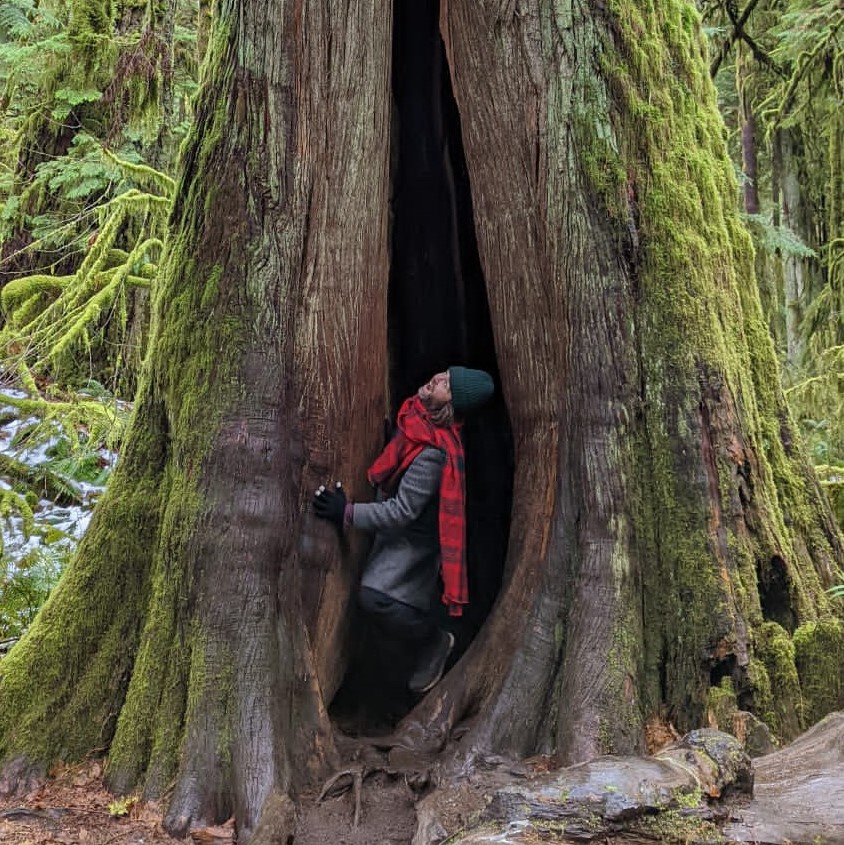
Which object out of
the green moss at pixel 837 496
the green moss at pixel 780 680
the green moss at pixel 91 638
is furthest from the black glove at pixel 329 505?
the green moss at pixel 837 496

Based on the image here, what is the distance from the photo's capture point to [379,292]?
470 cm

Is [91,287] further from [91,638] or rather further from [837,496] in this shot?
[837,496]

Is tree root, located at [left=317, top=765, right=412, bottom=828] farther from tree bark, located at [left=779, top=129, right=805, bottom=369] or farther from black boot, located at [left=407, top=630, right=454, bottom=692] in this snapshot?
tree bark, located at [left=779, top=129, right=805, bottom=369]

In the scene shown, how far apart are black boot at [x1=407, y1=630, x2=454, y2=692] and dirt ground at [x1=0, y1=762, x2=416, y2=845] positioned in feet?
3.82

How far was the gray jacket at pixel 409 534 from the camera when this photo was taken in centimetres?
447

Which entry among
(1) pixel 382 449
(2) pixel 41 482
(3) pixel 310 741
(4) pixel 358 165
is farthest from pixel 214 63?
(2) pixel 41 482

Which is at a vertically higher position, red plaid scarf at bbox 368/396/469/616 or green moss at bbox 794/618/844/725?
red plaid scarf at bbox 368/396/469/616

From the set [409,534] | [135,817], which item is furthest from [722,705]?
[135,817]

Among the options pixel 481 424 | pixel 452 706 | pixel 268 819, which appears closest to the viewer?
pixel 268 819

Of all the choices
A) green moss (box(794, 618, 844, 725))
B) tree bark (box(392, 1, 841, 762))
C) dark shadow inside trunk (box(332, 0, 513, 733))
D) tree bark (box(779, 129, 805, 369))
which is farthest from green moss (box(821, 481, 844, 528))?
tree bark (box(779, 129, 805, 369))

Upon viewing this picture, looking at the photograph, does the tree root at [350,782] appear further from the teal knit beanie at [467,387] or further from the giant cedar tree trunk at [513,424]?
the teal knit beanie at [467,387]

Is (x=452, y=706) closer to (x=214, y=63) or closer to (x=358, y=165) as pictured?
(x=358, y=165)

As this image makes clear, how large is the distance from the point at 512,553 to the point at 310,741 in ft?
4.49

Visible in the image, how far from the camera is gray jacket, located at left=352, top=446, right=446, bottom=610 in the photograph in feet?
14.7
